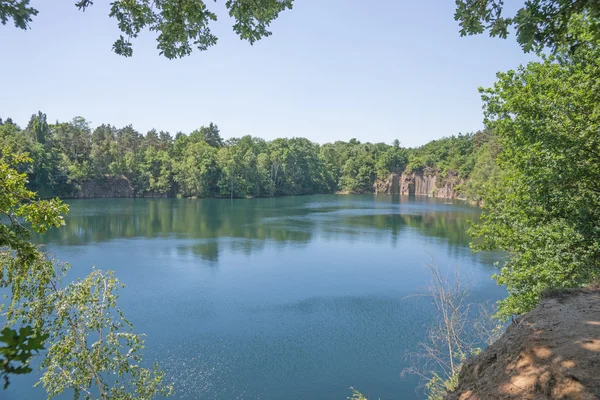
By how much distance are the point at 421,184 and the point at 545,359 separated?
333ft

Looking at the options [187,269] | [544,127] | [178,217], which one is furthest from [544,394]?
[178,217]

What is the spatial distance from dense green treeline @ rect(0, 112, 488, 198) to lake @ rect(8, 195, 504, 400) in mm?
31952

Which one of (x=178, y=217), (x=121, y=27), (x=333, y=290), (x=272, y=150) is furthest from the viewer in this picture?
(x=272, y=150)

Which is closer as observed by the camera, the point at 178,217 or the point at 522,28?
the point at 522,28

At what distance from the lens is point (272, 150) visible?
98.0 m

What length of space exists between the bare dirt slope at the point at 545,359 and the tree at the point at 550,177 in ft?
14.1

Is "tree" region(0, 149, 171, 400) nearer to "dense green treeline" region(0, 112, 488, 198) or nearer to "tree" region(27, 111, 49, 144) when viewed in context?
"dense green treeline" region(0, 112, 488, 198)

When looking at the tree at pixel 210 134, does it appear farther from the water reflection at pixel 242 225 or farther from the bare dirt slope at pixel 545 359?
the bare dirt slope at pixel 545 359

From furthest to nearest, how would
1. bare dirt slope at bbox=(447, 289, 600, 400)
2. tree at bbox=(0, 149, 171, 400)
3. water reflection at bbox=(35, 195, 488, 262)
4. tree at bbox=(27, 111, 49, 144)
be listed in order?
tree at bbox=(27, 111, 49, 144)
water reflection at bbox=(35, 195, 488, 262)
tree at bbox=(0, 149, 171, 400)
bare dirt slope at bbox=(447, 289, 600, 400)

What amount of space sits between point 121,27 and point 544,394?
22.8 ft

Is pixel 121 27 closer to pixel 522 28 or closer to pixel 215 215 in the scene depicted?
pixel 522 28

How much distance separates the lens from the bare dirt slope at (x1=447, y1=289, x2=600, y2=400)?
4531 mm

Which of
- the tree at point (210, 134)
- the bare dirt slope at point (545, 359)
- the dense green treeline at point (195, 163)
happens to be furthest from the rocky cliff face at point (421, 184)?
the bare dirt slope at point (545, 359)

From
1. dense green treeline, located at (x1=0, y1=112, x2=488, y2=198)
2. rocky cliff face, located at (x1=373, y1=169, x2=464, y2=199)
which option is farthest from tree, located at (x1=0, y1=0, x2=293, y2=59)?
rocky cliff face, located at (x1=373, y1=169, x2=464, y2=199)
